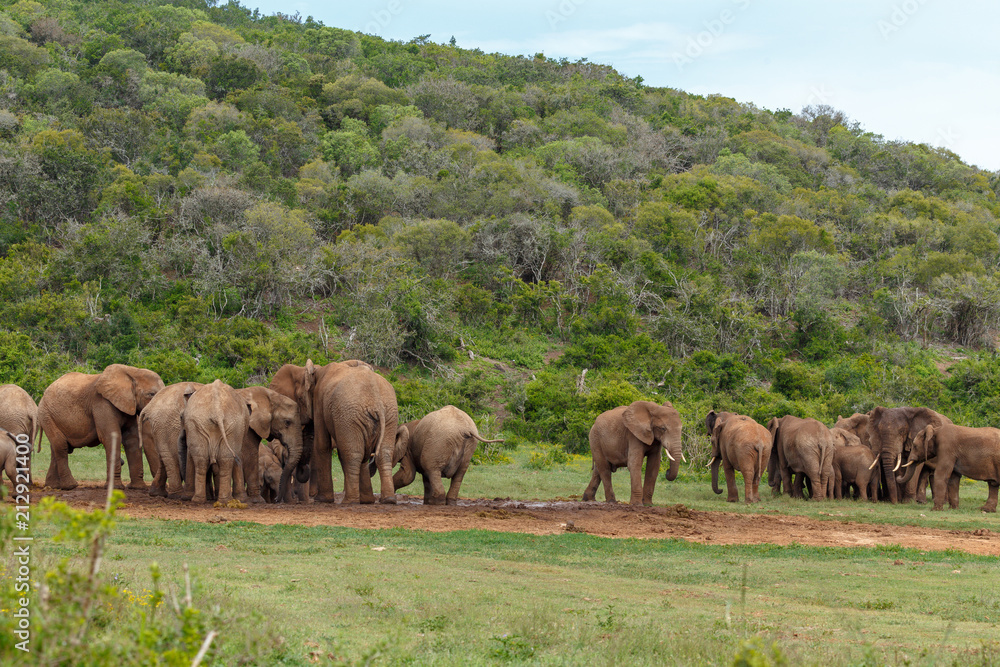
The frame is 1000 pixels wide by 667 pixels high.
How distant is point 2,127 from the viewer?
5416 centimetres

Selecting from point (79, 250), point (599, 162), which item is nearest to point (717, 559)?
point (79, 250)

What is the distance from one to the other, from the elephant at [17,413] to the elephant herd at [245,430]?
0.8 inches

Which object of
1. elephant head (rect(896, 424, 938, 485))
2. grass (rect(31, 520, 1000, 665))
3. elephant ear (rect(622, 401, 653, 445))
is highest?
elephant ear (rect(622, 401, 653, 445))

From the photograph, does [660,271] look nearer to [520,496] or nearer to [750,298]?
[750,298]

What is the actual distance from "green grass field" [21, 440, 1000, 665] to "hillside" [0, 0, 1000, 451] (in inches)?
730

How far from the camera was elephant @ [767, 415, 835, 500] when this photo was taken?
72.4ft

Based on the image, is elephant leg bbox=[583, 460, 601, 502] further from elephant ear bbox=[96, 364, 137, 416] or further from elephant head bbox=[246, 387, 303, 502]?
elephant ear bbox=[96, 364, 137, 416]

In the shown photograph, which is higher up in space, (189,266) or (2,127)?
(2,127)

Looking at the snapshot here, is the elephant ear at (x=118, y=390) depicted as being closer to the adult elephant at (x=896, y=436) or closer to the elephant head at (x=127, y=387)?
the elephant head at (x=127, y=387)

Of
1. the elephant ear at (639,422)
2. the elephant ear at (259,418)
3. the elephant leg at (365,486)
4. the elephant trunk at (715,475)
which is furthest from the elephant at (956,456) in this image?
the elephant ear at (259,418)

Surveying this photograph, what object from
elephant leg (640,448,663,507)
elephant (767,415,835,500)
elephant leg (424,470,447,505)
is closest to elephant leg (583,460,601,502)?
elephant leg (640,448,663,507)

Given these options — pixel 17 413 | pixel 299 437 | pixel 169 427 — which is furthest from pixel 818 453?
pixel 17 413

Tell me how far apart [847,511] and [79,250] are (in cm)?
3476

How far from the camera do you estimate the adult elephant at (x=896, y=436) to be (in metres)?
22.8
